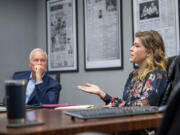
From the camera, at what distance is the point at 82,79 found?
165 inches

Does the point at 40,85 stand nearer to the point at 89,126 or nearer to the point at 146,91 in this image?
the point at 146,91

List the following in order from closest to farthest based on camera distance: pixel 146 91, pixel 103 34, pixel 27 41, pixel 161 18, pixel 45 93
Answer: pixel 146 91
pixel 45 93
pixel 161 18
pixel 103 34
pixel 27 41

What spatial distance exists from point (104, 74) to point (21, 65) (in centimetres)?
158

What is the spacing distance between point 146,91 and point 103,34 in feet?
6.23

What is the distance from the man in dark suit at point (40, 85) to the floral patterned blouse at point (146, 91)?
640 mm

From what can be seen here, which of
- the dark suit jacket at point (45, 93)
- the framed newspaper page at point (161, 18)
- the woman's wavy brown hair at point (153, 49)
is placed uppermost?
the framed newspaper page at point (161, 18)

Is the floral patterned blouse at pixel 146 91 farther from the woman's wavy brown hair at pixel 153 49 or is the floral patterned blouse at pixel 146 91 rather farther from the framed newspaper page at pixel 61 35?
the framed newspaper page at pixel 61 35

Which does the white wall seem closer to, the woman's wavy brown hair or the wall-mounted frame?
the wall-mounted frame

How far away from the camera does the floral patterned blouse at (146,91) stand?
Result: 2.03 meters

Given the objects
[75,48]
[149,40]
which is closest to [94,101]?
[75,48]

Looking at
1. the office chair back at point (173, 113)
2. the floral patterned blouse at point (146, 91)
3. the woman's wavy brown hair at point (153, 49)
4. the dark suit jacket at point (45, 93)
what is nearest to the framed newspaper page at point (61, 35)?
the dark suit jacket at point (45, 93)

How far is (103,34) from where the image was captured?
3.90 metres

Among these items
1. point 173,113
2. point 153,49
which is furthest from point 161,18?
point 173,113

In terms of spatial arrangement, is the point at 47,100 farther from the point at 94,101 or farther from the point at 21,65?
the point at 21,65
